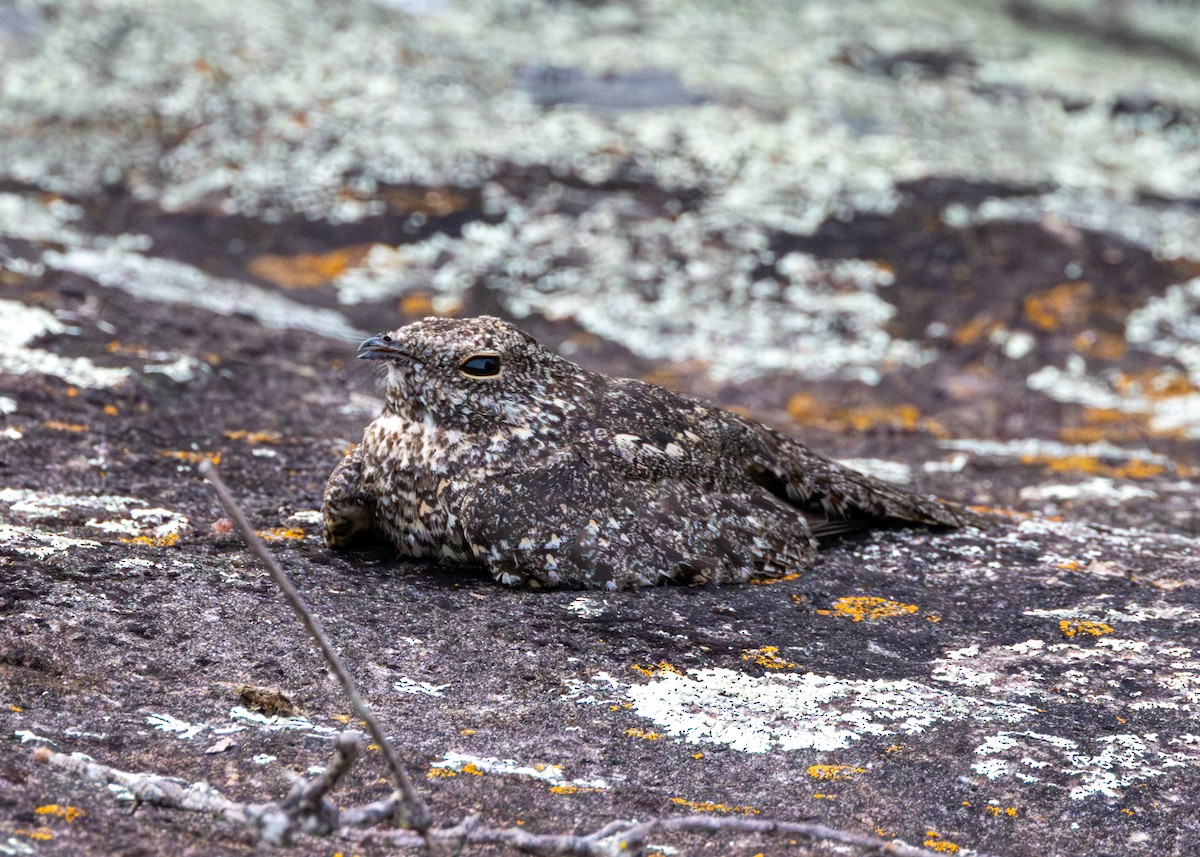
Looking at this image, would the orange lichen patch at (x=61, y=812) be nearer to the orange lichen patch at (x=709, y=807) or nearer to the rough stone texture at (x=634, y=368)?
the rough stone texture at (x=634, y=368)

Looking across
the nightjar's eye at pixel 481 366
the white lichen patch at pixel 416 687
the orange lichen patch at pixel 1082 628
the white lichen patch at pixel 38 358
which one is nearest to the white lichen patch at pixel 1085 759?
the orange lichen patch at pixel 1082 628

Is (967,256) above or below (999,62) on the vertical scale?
below

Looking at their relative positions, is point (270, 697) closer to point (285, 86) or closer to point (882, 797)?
point (882, 797)

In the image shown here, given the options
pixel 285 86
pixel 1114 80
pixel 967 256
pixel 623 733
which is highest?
pixel 1114 80

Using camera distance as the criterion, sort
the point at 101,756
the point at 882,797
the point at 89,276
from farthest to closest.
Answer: the point at 89,276 < the point at 882,797 < the point at 101,756

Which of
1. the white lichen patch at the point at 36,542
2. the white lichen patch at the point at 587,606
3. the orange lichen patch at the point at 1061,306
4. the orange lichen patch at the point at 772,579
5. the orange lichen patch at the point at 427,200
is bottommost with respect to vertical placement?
the orange lichen patch at the point at 772,579

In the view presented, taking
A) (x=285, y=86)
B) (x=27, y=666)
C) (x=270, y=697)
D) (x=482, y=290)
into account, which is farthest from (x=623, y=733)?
(x=285, y=86)

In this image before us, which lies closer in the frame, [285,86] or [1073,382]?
[1073,382]
